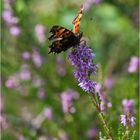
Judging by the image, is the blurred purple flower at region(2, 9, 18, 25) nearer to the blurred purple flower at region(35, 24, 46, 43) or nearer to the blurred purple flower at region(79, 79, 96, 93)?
the blurred purple flower at region(35, 24, 46, 43)

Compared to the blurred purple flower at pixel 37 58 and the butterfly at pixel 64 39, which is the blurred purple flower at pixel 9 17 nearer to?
the blurred purple flower at pixel 37 58

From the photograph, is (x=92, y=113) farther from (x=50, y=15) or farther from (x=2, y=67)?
(x=50, y=15)

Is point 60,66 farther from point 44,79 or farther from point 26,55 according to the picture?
point 26,55

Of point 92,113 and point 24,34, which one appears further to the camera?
point 92,113

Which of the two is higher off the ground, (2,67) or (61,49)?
(2,67)

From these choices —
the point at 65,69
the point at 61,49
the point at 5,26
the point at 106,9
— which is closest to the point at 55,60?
the point at 65,69

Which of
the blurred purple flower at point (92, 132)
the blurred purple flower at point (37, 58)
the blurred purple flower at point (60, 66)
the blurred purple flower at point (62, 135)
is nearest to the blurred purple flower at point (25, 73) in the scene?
the blurred purple flower at point (37, 58)
